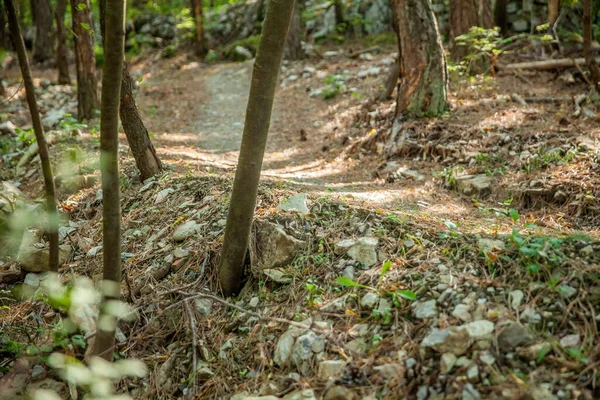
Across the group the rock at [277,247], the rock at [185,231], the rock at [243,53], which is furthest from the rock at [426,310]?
the rock at [243,53]

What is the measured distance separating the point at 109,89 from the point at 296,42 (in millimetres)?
12244

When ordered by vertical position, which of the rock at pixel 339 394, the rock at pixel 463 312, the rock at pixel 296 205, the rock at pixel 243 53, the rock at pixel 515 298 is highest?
the rock at pixel 243 53

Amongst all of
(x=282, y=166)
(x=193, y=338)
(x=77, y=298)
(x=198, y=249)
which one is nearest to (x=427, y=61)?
(x=282, y=166)

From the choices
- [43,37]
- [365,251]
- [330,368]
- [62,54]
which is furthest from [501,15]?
[43,37]

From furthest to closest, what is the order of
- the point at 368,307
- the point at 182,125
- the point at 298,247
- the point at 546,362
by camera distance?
the point at 182,125 < the point at 298,247 < the point at 368,307 < the point at 546,362

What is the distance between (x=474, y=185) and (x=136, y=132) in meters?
3.38

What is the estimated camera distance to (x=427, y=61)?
661 centimetres

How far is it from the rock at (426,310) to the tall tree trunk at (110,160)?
1661 millimetres

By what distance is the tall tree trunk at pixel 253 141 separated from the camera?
2.68 m

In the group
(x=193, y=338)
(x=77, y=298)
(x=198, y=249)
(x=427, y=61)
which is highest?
(x=427, y=61)

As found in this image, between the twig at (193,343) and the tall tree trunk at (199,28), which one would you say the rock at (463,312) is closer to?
the twig at (193,343)

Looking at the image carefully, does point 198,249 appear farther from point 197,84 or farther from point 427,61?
point 197,84

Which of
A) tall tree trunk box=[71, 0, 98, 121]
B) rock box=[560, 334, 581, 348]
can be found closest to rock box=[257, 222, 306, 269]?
rock box=[560, 334, 581, 348]

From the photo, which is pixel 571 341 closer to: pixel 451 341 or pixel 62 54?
pixel 451 341
